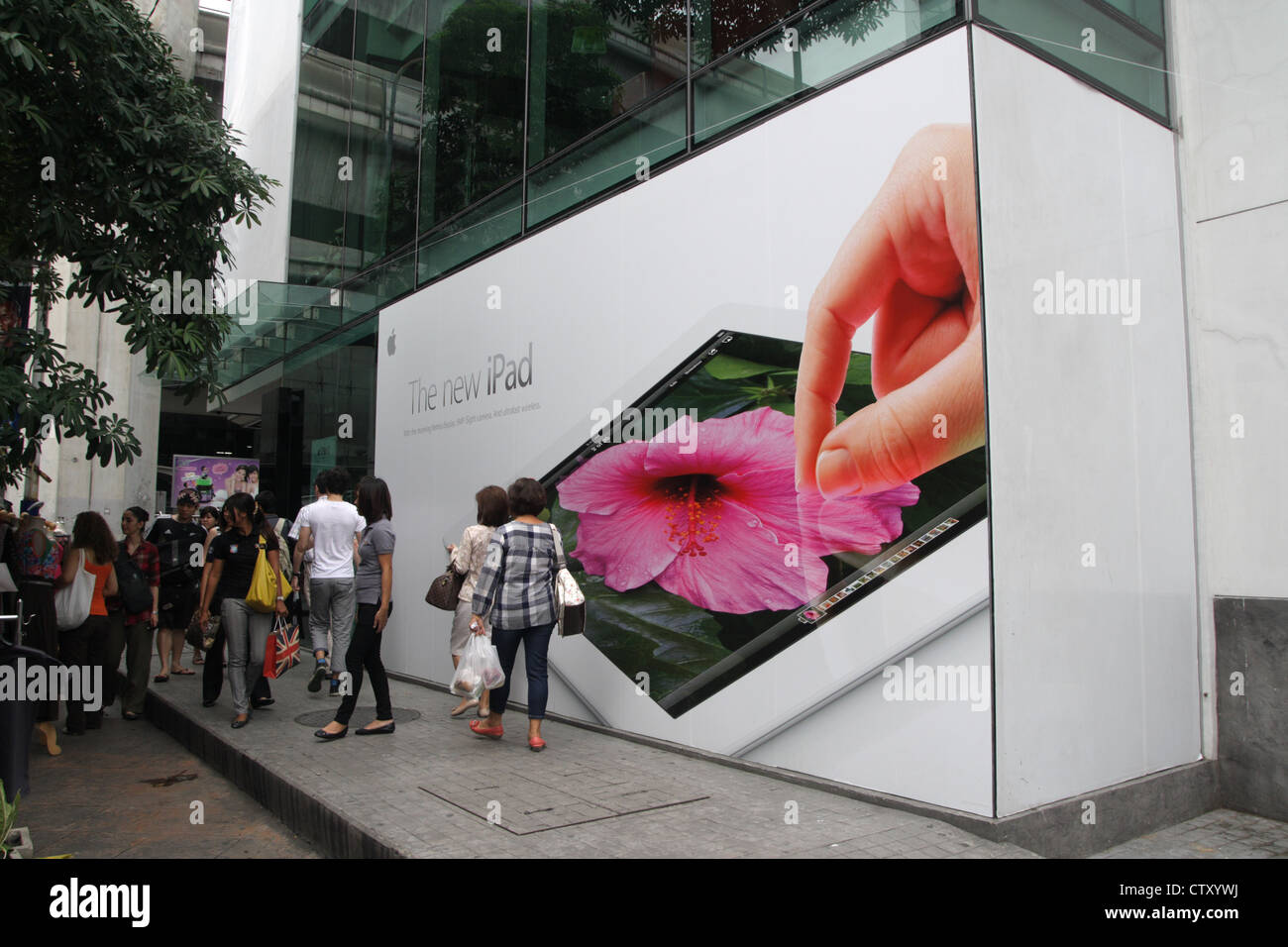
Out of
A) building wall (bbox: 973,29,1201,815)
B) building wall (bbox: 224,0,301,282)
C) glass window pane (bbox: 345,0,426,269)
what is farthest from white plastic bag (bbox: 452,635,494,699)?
building wall (bbox: 224,0,301,282)

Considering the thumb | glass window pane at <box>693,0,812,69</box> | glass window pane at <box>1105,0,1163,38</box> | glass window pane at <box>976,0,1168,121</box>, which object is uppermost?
glass window pane at <box>693,0,812,69</box>

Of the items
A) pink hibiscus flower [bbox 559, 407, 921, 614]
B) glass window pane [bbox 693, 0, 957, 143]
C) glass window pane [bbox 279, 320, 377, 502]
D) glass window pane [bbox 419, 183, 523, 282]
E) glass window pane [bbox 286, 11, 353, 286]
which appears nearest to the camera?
glass window pane [bbox 693, 0, 957, 143]

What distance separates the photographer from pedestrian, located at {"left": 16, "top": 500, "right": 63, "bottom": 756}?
7.20 m

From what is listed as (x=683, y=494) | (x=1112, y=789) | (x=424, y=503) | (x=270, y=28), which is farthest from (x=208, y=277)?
(x=270, y=28)

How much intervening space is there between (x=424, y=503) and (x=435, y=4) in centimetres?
557

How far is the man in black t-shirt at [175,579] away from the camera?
952 centimetres

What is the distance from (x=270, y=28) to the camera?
1616cm

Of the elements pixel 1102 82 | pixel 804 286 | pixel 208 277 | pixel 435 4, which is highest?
pixel 435 4

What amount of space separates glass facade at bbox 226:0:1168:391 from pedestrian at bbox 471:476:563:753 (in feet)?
9.10

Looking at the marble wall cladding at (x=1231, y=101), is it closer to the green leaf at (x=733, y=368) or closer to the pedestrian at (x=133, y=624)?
the green leaf at (x=733, y=368)

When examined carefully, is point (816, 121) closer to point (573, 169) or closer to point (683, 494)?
point (683, 494)

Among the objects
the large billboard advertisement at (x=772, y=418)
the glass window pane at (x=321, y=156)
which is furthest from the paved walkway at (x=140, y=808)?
the glass window pane at (x=321, y=156)

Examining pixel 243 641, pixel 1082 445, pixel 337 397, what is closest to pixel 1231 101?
pixel 1082 445

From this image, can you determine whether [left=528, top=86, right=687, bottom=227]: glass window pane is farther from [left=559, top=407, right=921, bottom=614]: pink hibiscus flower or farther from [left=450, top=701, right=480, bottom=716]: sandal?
[left=450, top=701, right=480, bottom=716]: sandal
